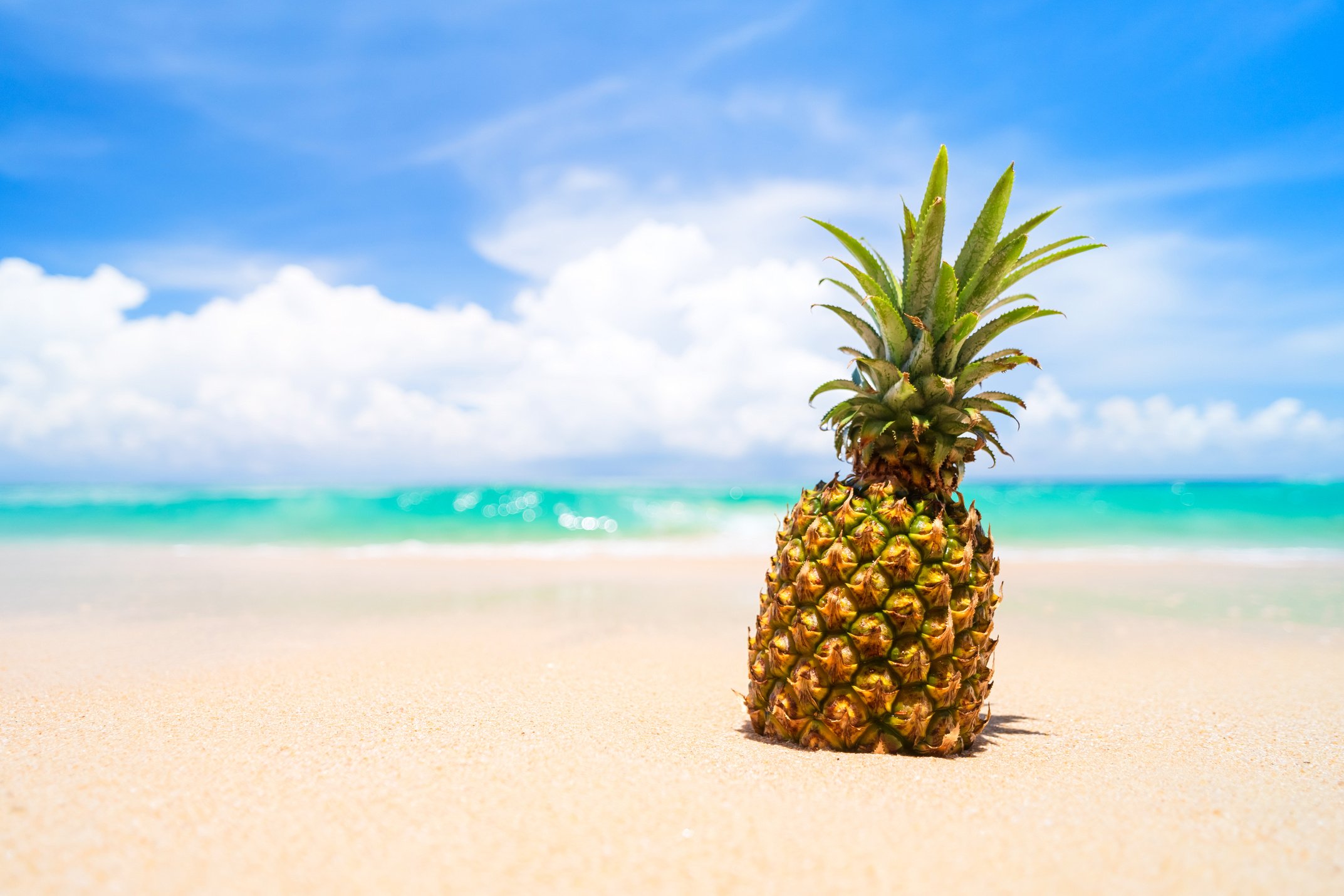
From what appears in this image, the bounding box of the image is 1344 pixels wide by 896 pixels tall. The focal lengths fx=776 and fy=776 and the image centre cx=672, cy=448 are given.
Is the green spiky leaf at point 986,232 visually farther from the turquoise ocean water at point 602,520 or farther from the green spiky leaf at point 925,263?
the turquoise ocean water at point 602,520

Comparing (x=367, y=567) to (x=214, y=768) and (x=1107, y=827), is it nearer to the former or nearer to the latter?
(x=214, y=768)

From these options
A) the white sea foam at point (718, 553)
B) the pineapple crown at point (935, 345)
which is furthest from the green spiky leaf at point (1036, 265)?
the white sea foam at point (718, 553)

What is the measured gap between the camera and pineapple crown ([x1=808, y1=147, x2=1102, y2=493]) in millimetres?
3473

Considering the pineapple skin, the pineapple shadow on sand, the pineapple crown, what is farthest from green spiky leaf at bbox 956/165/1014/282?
the pineapple shadow on sand

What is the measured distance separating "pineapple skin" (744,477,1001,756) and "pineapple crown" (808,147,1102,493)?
0.17 meters

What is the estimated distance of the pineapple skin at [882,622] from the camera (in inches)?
130

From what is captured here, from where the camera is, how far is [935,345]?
3525 millimetres

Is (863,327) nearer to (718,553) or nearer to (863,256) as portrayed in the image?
(863,256)

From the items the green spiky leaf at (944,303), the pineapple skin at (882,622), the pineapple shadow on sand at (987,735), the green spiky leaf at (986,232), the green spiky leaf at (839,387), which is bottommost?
the pineapple shadow on sand at (987,735)

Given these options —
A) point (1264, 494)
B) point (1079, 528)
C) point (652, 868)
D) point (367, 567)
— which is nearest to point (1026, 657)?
point (652, 868)

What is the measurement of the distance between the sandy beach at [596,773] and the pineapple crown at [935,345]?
1.34m

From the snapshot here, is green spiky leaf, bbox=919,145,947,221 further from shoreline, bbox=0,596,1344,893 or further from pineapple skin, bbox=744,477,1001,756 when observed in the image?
shoreline, bbox=0,596,1344,893

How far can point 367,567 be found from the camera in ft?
43.2

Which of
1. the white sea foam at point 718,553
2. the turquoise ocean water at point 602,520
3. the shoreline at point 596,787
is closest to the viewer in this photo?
the shoreline at point 596,787
